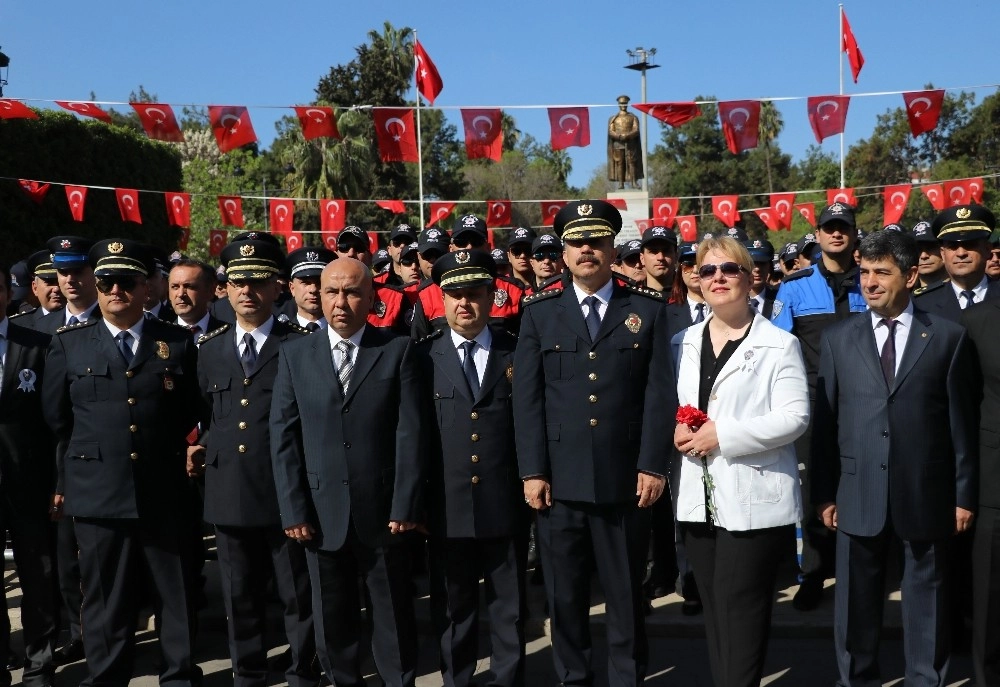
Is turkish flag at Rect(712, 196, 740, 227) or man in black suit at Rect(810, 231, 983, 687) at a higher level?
turkish flag at Rect(712, 196, 740, 227)

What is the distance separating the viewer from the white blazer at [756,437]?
412cm

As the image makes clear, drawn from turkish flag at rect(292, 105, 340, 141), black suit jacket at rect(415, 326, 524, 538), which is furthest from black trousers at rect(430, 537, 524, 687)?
turkish flag at rect(292, 105, 340, 141)

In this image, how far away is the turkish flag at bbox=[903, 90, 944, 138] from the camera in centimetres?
1494

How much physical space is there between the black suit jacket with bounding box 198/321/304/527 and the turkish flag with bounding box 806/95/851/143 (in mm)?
12524

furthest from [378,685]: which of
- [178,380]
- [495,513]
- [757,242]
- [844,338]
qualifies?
[757,242]

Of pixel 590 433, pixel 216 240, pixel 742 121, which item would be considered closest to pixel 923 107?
pixel 742 121

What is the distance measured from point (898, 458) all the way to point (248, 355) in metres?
3.24

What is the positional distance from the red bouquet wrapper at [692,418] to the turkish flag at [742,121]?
12.4 meters

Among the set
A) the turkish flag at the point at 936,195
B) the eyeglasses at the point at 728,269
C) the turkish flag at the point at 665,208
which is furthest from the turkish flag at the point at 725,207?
the eyeglasses at the point at 728,269

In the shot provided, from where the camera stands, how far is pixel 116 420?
16.7ft

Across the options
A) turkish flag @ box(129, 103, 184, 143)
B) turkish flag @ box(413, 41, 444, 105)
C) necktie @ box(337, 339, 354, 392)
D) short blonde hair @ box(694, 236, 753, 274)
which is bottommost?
necktie @ box(337, 339, 354, 392)

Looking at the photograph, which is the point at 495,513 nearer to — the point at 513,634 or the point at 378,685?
the point at 513,634

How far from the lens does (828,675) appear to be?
5.20m

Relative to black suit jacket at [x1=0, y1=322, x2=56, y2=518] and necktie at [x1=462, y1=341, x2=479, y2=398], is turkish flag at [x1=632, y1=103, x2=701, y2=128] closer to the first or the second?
necktie at [x1=462, y1=341, x2=479, y2=398]
